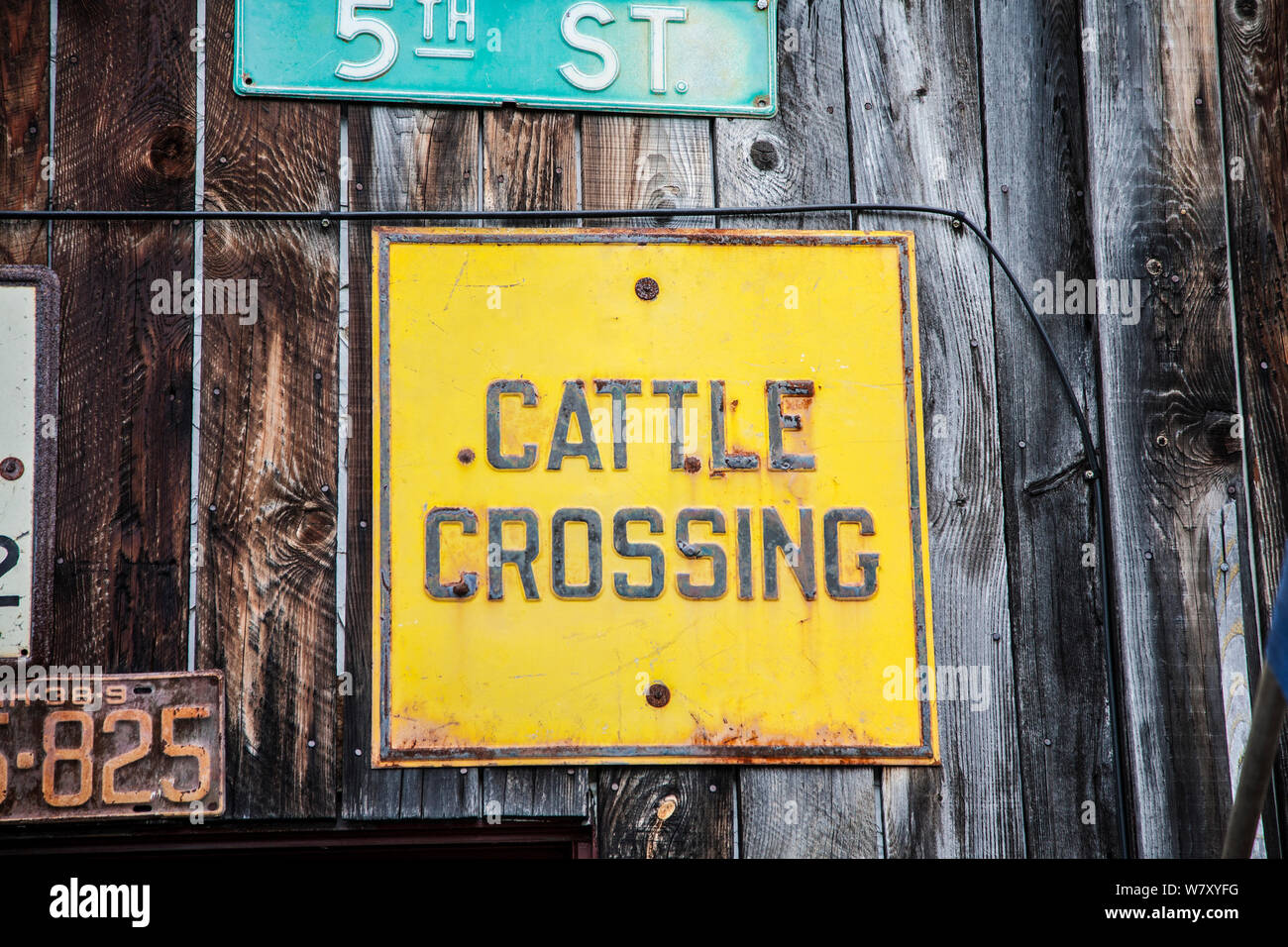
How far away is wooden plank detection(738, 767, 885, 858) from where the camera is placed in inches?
94.7

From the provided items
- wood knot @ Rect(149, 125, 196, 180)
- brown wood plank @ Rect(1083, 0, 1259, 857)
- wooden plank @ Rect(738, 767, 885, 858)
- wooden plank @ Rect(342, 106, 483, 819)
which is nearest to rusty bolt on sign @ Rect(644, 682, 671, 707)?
wooden plank @ Rect(738, 767, 885, 858)

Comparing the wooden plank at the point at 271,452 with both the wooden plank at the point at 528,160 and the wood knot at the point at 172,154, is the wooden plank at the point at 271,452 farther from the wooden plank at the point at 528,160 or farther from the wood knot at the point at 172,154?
the wooden plank at the point at 528,160

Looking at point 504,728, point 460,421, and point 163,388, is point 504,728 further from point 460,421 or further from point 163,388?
point 163,388

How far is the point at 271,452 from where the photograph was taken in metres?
2.44

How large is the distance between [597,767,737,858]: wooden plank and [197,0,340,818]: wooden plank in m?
0.56

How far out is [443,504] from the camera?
7.94 feet

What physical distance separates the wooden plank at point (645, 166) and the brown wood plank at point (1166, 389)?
888mm

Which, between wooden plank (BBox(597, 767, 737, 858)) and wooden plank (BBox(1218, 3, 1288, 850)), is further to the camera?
wooden plank (BBox(1218, 3, 1288, 850))

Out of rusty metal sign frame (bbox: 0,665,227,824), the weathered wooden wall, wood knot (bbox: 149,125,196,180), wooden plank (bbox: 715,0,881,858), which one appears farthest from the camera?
wooden plank (bbox: 715,0,881,858)

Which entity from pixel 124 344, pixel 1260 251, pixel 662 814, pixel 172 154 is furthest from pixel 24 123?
pixel 1260 251

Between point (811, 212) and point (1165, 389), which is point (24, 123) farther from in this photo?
point (1165, 389)

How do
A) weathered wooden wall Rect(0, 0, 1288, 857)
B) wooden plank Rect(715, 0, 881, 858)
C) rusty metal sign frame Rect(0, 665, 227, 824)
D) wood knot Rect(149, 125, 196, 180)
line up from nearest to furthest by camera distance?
1. rusty metal sign frame Rect(0, 665, 227, 824)
2. weathered wooden wall Rect(0, 0, 1288, 857)
3. wood knot Rect(149, 125, 196, 180)
4. wooden plank Rect(715, 0, 881, 858)

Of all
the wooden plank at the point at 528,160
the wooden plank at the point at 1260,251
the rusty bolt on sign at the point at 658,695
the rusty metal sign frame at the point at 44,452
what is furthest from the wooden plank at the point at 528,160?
the wooden plank at the point at 1260,251

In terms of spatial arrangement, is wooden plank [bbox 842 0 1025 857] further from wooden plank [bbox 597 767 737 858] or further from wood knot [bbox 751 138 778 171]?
wooden plank [bbox 597 767 737 858]
